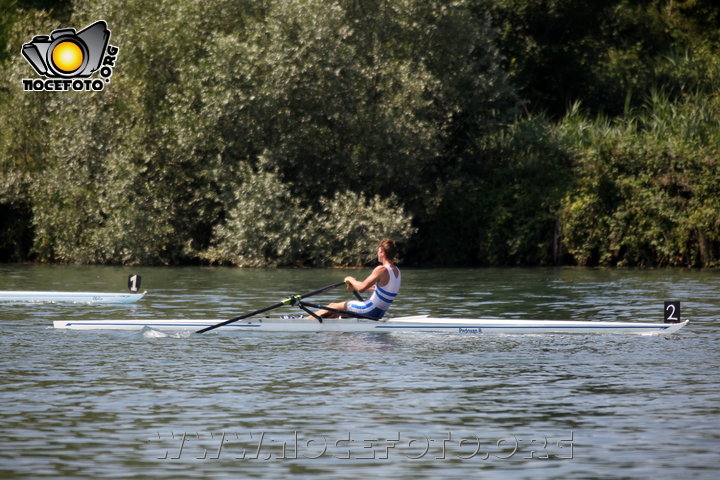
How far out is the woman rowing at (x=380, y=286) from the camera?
17617 millimetres

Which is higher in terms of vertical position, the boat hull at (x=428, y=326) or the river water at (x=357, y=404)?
the boat hull at (x=428, y=326)

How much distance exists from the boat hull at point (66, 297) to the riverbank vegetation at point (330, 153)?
12273 mm

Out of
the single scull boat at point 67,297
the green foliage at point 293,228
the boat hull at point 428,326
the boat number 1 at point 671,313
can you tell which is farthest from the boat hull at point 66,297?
the green foliage at point 293,228

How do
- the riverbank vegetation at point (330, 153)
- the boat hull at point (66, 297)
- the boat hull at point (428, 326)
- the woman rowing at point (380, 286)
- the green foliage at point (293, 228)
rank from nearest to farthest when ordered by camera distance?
the boat hull at point (428, 326)
the woman rowing at point (380, 286)
the boat hull at point (66, 297)
the green foliage at point (293, 228)
the riverbank vegetation at point (330, 153)

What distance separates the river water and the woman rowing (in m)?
0.56

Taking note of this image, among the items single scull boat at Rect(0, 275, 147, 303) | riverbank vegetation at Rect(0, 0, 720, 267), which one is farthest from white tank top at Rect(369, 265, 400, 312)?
riverbank vegetation at Rect(0, 0, 720, 267)

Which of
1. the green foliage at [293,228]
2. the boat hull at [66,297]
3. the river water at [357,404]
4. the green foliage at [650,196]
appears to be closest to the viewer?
the river water at [357,404]

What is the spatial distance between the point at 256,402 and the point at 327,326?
6118 mm

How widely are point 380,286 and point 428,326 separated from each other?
100 cm

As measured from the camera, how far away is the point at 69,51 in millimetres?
42094

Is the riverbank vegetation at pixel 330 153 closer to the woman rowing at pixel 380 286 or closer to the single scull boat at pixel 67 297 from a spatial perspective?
the single scull boat at pixel 67 297

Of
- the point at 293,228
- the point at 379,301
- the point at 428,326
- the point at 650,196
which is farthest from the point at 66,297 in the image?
the point at 650,196

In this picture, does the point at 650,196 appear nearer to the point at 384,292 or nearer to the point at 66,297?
the point at 66,297

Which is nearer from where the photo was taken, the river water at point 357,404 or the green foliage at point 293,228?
the river water at point 357,404
